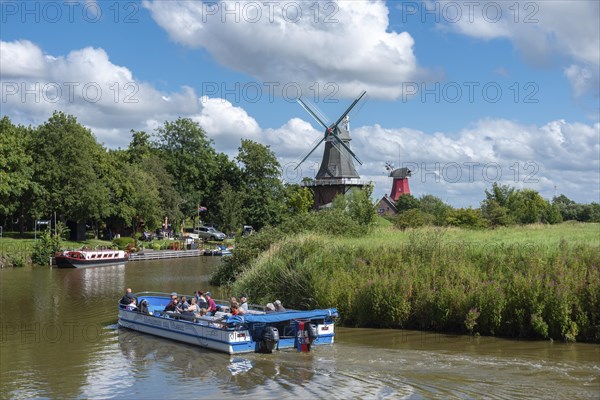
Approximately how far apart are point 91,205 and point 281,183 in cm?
3682

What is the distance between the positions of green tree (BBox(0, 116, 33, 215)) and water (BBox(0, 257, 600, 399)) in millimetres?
38750

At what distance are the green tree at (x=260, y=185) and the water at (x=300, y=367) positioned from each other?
2843 inches

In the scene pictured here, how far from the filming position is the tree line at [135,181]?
72.6m

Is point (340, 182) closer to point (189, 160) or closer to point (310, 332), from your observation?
point (189, 160)

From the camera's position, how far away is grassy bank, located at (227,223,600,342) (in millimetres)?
23078

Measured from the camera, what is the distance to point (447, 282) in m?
25.5

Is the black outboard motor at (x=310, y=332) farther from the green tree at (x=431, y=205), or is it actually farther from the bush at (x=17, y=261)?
the green tree at (x=431, y=205)

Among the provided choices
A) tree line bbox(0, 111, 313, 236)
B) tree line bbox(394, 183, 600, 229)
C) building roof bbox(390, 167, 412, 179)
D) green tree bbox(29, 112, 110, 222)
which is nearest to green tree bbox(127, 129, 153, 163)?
tree line bbox(0, 111, 313, 236)

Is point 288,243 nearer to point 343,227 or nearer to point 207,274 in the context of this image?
point 343,227

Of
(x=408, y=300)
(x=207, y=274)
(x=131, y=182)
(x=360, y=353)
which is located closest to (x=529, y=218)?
(x=207, y=274)

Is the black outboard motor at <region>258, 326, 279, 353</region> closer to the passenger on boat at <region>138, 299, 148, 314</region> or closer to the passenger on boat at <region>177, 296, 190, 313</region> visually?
the passenger on boat at <region>177, 296, 190, 313</region>

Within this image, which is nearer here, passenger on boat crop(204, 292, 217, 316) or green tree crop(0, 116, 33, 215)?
passenger on boat crop(204, 292, 217, 316)

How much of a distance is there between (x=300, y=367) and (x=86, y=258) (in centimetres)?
4794

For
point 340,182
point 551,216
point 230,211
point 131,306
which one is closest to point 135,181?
point 230,211
